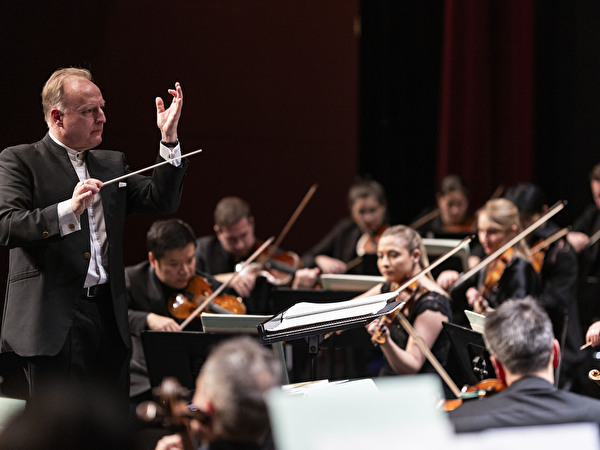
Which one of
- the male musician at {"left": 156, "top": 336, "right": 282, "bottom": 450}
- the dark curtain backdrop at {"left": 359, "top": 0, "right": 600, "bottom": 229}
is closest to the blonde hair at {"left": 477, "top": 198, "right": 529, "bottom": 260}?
the male musician at {"left": 156, "top": 336, "right": 282, "bottom": 450}

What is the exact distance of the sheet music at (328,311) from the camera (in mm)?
2502

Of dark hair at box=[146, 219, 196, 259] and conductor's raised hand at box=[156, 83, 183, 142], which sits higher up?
conductor's raised hand at box=[156, 83, 183, 142]

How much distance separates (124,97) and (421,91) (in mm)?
3681

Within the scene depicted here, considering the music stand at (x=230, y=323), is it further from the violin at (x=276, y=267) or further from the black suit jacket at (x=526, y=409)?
the violin at (x=276, y=267)

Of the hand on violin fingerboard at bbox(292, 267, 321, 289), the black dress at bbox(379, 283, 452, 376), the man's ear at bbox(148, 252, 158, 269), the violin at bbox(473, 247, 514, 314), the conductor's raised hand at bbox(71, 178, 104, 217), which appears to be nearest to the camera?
the conductor's raised hand at bbox(71, 178, 104, 217)

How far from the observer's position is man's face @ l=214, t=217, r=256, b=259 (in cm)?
432

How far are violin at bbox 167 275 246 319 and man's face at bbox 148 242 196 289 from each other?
0.04 metres

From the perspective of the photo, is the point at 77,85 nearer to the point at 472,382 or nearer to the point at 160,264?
the point at 160,264

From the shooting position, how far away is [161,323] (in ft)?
10.9

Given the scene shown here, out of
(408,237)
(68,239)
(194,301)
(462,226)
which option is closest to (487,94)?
(462,226)

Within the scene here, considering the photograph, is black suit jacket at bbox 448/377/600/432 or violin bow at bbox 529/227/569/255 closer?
black suit jacket at bbox 448/377/600/432

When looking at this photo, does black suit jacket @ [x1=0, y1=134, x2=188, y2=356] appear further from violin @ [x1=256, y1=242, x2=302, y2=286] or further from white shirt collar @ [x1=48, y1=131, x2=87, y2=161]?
violin @ [x1=256, y1=242, x2=302, y2=286]

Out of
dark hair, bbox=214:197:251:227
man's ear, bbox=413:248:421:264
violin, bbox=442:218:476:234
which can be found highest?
dark hair, bbox=214:197:251:227

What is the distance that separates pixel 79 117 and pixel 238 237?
5.92ft
